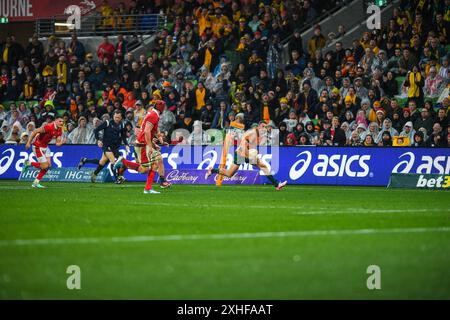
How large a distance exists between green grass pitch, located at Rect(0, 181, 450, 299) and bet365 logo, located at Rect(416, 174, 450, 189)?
8.26 meters

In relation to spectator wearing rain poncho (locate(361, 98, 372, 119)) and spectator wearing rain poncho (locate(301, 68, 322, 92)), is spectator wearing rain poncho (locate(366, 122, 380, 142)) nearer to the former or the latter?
spectator wearing rain poncho (locate(361, 98, 372, 119))

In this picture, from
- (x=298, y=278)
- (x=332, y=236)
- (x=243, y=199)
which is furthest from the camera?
(x=243, y=199)

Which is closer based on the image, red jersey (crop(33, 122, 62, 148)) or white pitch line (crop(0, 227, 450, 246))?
white pitch line (crop(0, 227, 450, 246))

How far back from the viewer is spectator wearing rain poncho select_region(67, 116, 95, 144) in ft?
114

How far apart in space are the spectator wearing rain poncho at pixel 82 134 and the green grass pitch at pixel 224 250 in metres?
16.4

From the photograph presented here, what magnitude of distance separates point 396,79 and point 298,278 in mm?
23090

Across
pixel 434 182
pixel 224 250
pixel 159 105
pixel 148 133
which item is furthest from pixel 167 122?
pixel 224 250

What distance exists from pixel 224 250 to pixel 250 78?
23.1 metres

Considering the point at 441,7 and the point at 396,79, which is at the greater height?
the point at 441,7

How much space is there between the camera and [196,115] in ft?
109

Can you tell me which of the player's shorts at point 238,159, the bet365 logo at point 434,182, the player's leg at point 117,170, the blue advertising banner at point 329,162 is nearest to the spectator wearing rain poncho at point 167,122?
the blue advertising banner at point 329,162

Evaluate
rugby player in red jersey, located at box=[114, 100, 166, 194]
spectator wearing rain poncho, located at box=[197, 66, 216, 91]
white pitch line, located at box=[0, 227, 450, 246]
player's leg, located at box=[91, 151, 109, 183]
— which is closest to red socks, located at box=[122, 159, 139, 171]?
rugby player in red jersey, located at box=[114, 100, 166, 194]
